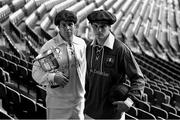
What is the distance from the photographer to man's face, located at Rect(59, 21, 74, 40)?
0.85 metres

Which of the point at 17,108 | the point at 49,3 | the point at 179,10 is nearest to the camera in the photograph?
the point at 17,108

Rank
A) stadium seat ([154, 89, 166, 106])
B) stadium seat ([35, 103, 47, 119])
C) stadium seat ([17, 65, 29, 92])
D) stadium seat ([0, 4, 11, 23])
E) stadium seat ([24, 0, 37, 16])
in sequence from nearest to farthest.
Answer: stadium seat ([35, 103, 47, 119])
stadium seat ([17, 65, 29, 92])
stadium seat ([154, 89, 166, 106])
stadium seat ([0, 4, 11, 23])
stadium seat ([24, 0, 37, 16])

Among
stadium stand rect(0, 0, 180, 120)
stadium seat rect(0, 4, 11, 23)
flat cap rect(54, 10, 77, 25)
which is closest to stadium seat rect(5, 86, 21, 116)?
stadium stand rect(0, 0, 180, 120)

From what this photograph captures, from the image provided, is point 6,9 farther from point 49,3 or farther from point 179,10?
point 179,10

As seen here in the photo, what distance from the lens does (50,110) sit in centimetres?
89

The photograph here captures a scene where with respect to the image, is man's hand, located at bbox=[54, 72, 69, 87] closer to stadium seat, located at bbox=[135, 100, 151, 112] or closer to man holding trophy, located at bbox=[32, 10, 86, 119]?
man holding trophy, located at bbox=[32, 10, 86, 119]

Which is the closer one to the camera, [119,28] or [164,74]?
[164,74]

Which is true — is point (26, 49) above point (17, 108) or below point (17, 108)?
below

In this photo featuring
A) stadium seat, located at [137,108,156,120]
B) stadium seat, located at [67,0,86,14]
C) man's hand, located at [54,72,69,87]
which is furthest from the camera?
stadium seat, located at [67,0,86,14]

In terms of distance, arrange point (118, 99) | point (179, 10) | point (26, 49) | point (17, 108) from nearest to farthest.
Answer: point (118, 99) < point (17, 108) < point (26, 49) < point (179, 10)

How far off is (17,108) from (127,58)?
2.55 ft

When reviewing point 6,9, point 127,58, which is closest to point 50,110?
point 127,58

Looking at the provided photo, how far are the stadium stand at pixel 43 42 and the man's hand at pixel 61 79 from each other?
0.33 meters

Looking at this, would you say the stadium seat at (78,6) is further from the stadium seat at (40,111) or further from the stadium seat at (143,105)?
the stadium seat at (40,111)
